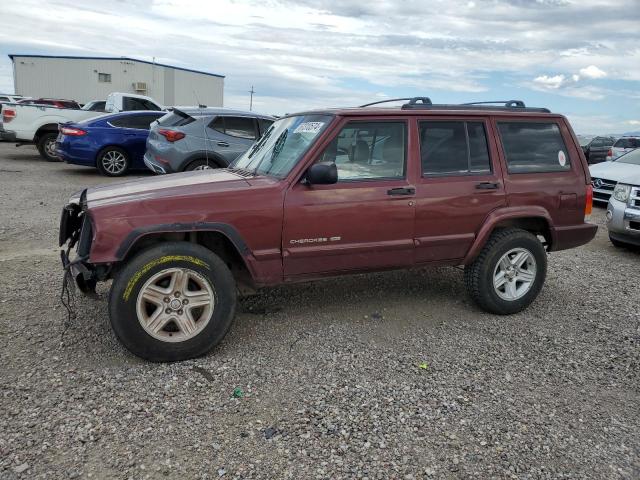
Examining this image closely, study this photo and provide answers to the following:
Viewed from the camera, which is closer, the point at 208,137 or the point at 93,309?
the point at 93,309

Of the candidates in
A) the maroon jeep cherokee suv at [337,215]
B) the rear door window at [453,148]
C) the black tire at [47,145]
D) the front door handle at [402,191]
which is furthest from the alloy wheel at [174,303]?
the black tire at [47,145]

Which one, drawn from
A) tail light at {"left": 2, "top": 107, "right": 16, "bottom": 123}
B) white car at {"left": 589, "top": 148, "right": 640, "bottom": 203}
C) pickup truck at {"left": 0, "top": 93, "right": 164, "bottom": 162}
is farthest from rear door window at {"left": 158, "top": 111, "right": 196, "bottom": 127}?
white car at {"left": 589, "top": 148, "right": 640, "bottom": 203}

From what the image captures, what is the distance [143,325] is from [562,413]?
271 cm

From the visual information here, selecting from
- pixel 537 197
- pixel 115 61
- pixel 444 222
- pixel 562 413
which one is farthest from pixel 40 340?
pixel 115 61

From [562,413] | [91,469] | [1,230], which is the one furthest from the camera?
[1,230]

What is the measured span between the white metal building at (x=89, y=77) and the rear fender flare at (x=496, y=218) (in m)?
36.9

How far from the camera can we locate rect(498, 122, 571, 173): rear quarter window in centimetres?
468

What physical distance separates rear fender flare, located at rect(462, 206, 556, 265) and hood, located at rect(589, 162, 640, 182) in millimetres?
5977

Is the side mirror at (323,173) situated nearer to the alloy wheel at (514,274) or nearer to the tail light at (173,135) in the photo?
the alloy wheel at (514,274)

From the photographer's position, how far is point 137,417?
302 centimetres

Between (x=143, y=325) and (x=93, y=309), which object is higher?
(x=143, y=325)

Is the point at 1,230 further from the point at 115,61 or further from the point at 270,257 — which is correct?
the point at 115,61

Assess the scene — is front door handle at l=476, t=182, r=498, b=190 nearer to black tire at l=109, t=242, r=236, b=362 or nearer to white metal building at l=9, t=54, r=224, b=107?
black tire at l=109, t=242, r=236, b=362

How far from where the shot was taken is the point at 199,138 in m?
9.62
